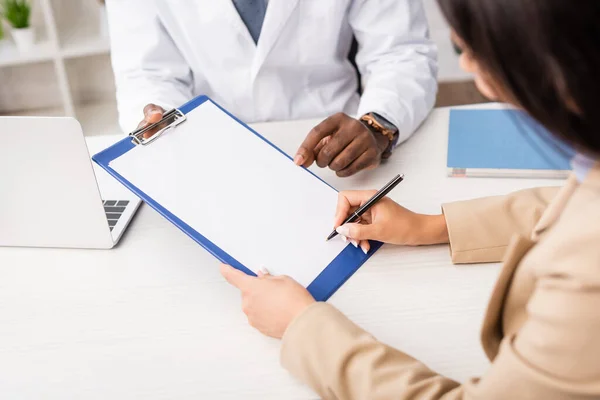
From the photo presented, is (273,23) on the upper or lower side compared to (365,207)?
upper

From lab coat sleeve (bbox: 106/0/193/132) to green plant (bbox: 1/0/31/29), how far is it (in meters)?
1.08

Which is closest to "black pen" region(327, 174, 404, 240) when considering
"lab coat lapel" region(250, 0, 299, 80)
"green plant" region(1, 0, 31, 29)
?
"lab coat lapel" region(250, 0, 299, 80)

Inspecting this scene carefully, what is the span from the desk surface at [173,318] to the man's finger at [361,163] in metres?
0.09

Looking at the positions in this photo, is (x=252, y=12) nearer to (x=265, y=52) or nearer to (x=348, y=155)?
(x=265, y=52)

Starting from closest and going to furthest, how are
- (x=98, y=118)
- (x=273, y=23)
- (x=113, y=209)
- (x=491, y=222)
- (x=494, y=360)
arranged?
(x=494, y=360) < (x=491, y=222) < (x=113, y=209) < (x=273, y=23) < (x=98, y=118)

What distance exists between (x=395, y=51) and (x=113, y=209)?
663mm

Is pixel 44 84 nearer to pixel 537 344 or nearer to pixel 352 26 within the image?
pixel 352 26

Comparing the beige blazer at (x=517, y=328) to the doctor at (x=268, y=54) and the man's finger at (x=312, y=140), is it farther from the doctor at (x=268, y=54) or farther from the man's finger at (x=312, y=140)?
the doctor at (x=268, y=54)

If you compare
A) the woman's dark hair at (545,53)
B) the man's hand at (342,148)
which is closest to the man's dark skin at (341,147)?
the man's hand at (342,148)

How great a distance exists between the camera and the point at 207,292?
2.85ft

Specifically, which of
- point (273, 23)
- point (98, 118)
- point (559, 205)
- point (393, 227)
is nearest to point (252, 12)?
point (273, 23)

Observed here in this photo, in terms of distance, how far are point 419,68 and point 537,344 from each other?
0.84m

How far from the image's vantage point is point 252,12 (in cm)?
130

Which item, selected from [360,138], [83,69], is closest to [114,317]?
[360,138]
